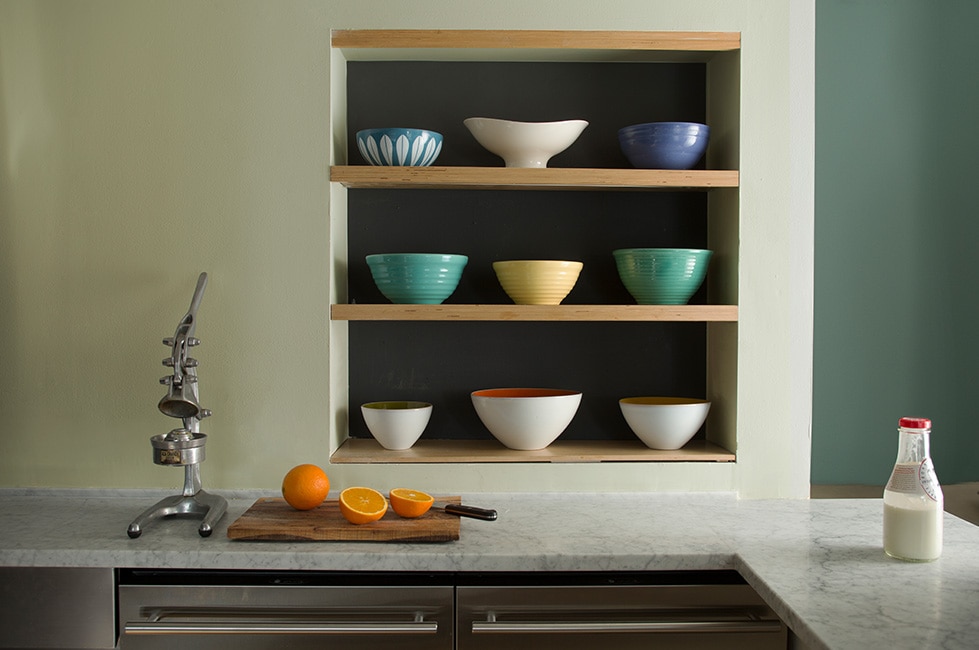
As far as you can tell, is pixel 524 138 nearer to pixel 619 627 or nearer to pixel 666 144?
pixel 666 144

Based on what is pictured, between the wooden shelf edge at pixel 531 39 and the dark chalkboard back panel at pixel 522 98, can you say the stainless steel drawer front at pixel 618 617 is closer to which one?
the dark chalkboard back panel at pixel 522 98

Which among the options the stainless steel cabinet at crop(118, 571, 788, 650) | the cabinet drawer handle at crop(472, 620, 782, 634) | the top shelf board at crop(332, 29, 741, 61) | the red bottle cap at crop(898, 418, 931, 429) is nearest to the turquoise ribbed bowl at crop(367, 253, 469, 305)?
the top shelf board at crop(332, 29, 741, 61)

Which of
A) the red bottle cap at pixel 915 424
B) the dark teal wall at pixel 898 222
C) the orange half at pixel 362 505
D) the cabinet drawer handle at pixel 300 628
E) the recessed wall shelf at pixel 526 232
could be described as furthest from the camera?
the dark teal wall at pixel 898 222

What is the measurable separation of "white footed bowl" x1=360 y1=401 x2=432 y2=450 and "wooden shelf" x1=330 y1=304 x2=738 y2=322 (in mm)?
250

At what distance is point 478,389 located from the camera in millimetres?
2328

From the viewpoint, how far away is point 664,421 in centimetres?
209

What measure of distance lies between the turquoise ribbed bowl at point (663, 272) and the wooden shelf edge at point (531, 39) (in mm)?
523

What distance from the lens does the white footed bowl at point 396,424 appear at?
2.10 meters

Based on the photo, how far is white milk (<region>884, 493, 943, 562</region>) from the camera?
152 cm

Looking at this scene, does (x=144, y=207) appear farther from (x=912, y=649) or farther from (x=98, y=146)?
(x=912, y=649)

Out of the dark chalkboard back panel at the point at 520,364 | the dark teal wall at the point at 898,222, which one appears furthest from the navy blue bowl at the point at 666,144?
the dark teal wall at the point at 898,222

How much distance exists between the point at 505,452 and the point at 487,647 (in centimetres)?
58

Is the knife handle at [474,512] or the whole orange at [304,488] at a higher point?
the whole orange at [304,488]

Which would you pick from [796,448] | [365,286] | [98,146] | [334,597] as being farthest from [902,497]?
[98,146]
